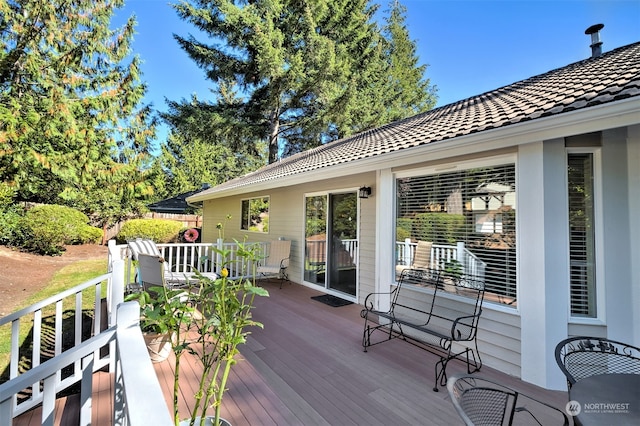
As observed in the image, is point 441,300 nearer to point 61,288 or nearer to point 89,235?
point 61,288

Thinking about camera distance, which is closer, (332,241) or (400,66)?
(332,241)

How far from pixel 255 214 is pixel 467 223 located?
6883mm

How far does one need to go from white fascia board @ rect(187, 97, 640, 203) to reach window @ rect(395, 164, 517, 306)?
0.35 m

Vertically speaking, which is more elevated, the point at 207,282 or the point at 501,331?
the point at 207,282

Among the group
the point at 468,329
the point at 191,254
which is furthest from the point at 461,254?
the point at 191,254

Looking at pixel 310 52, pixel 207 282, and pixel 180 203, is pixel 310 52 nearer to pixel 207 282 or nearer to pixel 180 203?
pixel 180 203

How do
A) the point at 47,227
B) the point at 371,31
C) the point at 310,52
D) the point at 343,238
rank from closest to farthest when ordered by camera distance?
the point at 343,238
the point at 47,227
the point at 310,52
the point at 371,31

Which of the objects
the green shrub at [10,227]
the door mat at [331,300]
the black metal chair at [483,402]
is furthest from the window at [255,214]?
the green shrub at [10,227]

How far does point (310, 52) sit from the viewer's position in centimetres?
1290

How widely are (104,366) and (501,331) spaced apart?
4.11 m

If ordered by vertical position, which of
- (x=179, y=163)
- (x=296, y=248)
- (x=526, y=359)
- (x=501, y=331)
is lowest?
(x=526, y=359)

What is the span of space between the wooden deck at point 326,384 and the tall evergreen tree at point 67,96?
931 centimetres

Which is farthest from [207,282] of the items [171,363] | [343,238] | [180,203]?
[180,203]

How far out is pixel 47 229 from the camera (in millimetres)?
10711
